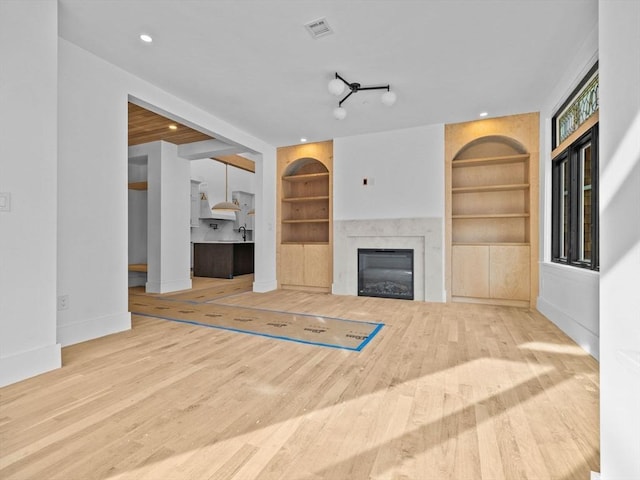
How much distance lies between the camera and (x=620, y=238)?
0.99 m

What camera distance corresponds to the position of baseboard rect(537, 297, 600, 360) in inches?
94.7

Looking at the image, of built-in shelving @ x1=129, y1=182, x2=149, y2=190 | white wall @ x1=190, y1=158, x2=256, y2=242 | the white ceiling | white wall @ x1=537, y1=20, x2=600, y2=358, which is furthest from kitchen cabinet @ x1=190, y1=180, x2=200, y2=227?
white wall @ x1=537, y1=20, x2=600, y2=358

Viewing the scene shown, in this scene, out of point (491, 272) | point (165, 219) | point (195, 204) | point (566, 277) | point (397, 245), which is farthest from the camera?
point (195, 204)

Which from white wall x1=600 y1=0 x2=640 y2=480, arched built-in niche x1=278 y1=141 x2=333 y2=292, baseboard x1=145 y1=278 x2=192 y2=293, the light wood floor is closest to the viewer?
white wall x1=600 y1=0 x2=640 y2=480

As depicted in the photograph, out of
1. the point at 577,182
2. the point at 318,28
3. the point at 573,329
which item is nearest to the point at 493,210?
the point at 577,182

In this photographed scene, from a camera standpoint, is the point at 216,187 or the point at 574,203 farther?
the point at 216,187

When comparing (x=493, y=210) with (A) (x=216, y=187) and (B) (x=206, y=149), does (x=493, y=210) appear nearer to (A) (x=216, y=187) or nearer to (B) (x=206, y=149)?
(B) (x=206, y=149)

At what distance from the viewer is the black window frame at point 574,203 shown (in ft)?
8.45

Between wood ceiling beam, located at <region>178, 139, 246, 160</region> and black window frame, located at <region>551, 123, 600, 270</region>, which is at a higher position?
wood ceiling beam, located at <region>178, 139, 246, 160</region>

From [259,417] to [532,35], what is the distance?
3415 millimetres

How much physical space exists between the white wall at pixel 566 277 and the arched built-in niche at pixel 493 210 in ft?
0.83

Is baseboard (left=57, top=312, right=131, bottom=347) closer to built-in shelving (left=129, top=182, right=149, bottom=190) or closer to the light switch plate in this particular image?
the light switch plate

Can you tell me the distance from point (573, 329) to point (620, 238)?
2.38 metres

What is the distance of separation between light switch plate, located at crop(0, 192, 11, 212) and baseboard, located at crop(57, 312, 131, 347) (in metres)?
1.12
